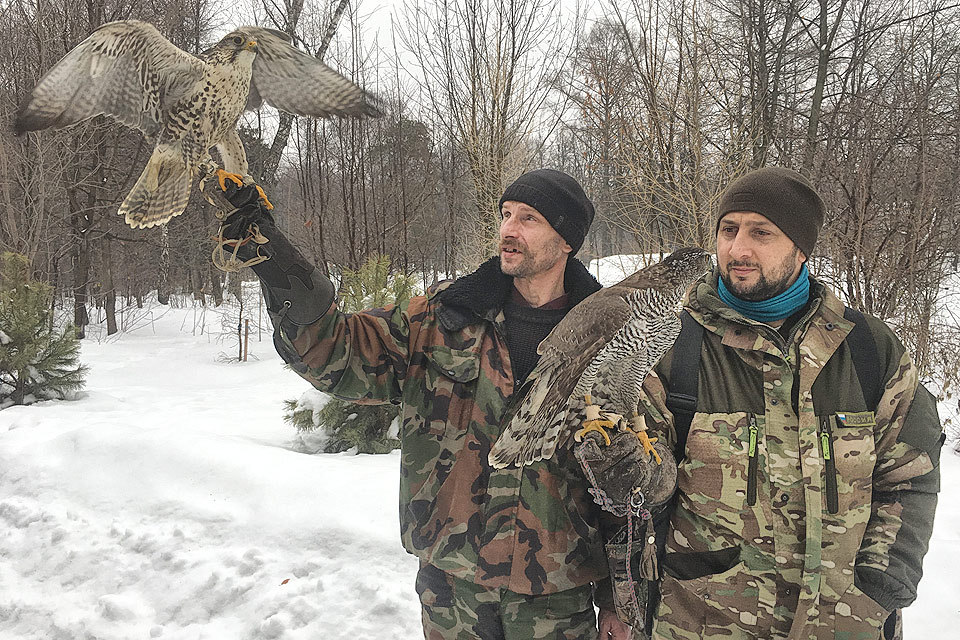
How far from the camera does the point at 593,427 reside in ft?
5.80

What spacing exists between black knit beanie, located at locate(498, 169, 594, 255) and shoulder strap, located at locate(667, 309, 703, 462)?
518 mm

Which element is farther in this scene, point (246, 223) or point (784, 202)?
point (784, 202)

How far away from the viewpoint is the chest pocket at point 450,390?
1.84m

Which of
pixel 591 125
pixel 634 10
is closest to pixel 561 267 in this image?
pixel 634 10

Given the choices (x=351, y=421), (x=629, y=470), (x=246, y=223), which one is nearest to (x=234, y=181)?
(x=246, y=223)

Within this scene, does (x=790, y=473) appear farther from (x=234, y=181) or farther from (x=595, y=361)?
(x=234, y=181)

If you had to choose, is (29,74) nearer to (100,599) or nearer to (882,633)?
(100,599)

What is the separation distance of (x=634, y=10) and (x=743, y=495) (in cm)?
653

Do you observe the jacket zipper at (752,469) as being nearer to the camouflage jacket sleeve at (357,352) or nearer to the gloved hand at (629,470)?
→ the gloved hand at (629,470)

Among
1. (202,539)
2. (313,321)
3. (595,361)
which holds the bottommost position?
(202,539)

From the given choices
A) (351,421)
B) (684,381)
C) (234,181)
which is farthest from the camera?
(351,421)

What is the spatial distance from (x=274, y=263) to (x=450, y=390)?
27.2 inches

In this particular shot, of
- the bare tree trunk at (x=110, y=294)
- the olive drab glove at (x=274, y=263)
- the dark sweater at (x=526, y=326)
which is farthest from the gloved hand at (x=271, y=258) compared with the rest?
the bare tree trunk at (x=110, y=294)

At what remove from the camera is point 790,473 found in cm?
159
